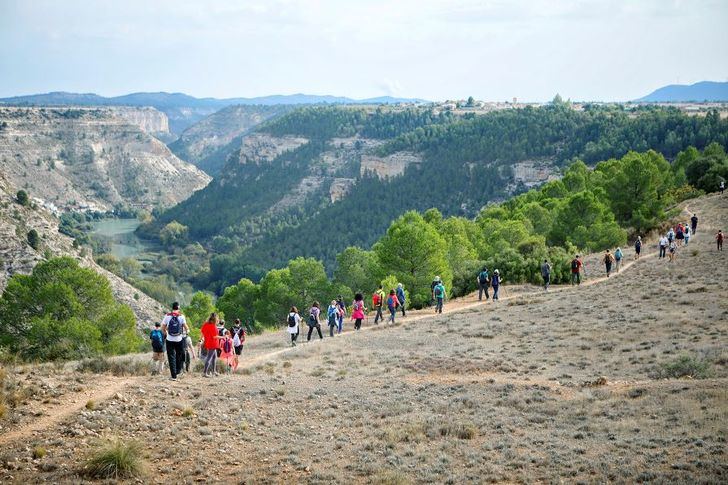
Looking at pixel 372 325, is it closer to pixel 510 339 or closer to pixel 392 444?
pixel 510 339

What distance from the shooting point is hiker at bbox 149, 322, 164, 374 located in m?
17.3

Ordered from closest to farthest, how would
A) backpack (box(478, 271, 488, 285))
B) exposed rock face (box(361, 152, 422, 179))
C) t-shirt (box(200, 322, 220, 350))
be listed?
1. t-shirt (box(200, 322, 220, 350))
2. backpack (box(478, 271, 488, 285))
3. exposed rock face (box(361, 152, 422, 179))

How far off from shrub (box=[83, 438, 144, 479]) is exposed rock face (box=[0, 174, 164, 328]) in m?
48.9

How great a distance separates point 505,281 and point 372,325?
12.1 m

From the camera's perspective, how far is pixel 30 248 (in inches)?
2441

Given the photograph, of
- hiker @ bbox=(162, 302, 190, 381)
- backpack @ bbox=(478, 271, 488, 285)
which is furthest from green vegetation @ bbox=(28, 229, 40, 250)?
hiker @ bbox=(162, 302, 190, 381)

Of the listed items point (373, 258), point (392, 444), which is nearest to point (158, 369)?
point (392, 444)

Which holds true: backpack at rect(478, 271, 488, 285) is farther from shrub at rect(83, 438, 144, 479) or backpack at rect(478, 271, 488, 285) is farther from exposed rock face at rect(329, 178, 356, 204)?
exposed rock face at rect(329, 178, 356, 204)

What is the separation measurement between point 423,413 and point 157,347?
23.8 ft

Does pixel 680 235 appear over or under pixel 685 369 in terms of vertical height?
under

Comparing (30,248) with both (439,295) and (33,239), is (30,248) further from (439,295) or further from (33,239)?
(439,295)

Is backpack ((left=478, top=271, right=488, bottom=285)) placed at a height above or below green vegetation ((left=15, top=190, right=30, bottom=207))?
below

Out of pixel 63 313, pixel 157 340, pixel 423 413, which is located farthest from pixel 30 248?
pixel 423 413

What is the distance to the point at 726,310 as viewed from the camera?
22.8 meters
